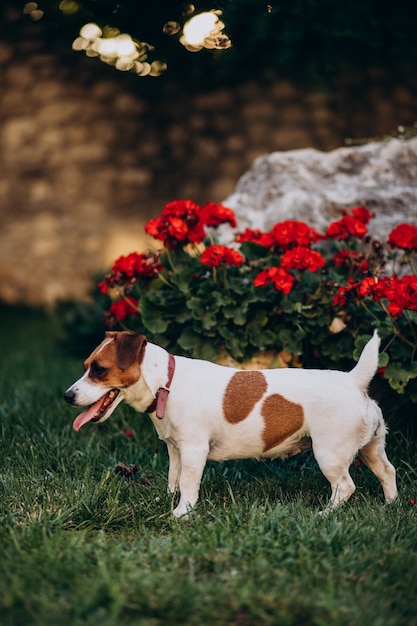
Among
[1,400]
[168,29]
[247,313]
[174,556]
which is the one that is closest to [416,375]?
[247,313]

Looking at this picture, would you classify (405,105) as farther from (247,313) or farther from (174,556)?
(174,556)

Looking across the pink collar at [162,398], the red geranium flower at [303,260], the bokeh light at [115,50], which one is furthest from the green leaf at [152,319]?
the bokeh light at [115,50]

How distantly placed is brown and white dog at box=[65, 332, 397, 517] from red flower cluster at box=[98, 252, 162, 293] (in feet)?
3.18

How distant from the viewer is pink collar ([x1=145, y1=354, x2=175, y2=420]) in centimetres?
296

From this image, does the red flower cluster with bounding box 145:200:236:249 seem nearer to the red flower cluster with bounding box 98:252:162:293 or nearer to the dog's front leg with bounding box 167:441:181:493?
the red flower cluster with bounding box 98:252:162:293

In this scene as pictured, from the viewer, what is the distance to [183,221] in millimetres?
3955

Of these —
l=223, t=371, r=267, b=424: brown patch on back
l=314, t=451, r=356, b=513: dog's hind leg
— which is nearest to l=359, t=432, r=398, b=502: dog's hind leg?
l=314, t=451, r=356, b=513: dog's hind leg

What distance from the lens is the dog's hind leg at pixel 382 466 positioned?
3.12 metres

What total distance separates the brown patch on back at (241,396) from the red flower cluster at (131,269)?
43.6 inches

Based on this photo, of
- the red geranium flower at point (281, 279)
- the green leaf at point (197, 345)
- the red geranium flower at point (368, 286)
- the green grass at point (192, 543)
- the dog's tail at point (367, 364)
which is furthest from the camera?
the green leaf at point (197, 345)

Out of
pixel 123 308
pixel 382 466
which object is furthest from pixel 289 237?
pixel 382 466

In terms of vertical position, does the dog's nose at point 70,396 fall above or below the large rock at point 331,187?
above

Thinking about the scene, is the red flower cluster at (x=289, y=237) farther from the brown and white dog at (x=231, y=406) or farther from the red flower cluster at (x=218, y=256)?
the brown and white dog at (x=231, y=406)

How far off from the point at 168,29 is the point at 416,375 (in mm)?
4106
